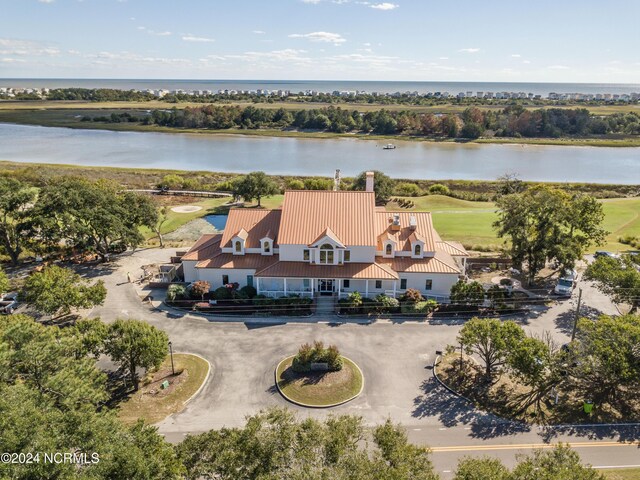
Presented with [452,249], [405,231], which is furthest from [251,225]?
[452,249]

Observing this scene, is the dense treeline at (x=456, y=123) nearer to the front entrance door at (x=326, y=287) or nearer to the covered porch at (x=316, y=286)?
the covered porch at (x=316, y=286)

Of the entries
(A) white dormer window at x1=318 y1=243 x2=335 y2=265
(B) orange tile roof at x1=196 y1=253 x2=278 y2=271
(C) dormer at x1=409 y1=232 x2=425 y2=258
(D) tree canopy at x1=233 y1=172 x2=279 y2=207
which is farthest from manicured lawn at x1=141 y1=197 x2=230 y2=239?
(C) dormer at x1=409 y1=232 x2=425 y2=258

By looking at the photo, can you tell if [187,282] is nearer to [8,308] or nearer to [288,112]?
[8,308]

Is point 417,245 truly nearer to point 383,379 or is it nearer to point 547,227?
point 547,227

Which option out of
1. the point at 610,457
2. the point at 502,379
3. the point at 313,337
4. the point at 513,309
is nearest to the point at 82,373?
the point at 313,337

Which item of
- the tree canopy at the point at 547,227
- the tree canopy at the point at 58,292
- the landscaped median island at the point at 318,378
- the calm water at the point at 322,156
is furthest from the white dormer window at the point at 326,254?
the calm water at the point at 322,156

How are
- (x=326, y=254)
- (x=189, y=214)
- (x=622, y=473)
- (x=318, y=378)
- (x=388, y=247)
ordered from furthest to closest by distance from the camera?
(x=189, y=214)
(x=388, y=247)
(x=326, y=254)
(x=318, y=378)
(x=622, y=473)
